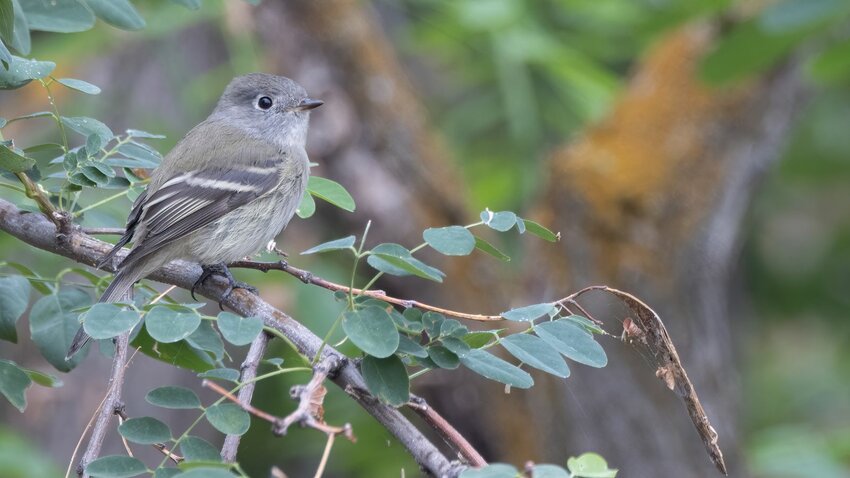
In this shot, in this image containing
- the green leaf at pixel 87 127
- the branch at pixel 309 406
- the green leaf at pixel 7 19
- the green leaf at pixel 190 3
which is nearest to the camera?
the branch at pixel 309 406

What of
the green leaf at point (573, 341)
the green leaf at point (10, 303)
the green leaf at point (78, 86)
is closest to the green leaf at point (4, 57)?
the green leaf at point (78, 86)

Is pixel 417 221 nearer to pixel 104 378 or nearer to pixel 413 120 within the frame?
pixel 413 120

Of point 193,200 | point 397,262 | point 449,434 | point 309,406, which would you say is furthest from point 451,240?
point 193,200

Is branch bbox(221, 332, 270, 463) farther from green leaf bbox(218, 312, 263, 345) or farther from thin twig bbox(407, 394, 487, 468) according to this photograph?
thin twig bbox(407, 394, 487, 468)

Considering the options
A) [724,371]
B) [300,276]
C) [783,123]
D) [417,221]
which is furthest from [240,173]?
[783,123]

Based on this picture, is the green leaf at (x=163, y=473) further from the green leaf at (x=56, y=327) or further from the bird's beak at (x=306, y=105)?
the bird's beak at (x=306, y=105)

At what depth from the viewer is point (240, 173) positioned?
388 cm

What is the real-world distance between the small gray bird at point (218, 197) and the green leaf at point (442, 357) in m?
0.87

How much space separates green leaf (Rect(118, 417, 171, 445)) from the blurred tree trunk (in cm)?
357

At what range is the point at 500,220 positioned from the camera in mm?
2398

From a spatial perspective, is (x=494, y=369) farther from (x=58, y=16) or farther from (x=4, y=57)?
(x=58, y=16)

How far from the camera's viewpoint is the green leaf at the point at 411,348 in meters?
2.14

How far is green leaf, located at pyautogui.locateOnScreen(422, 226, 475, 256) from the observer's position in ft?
7.32

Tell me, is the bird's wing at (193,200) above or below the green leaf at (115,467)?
below
